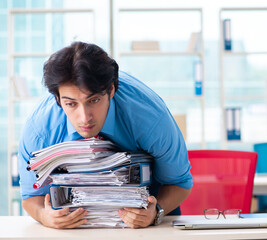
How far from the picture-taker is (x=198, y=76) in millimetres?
4238

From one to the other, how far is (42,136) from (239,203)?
97 centimetres

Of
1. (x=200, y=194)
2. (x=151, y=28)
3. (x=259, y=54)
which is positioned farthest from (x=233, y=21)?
(x=200, y=194)

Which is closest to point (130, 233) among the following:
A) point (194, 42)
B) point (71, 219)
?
point (71, 219)

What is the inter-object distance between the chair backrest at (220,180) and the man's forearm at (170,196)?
1.52ft

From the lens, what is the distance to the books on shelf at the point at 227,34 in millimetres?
4234

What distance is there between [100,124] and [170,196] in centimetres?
37

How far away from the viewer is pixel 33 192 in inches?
51.3

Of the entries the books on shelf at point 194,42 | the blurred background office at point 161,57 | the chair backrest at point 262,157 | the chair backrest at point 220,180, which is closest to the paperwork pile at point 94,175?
the chair backrest at point 220,180

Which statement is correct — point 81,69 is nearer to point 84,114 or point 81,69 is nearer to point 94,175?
point 84,114

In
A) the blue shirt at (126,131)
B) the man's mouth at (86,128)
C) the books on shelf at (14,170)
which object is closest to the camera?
the man's mouth at (86,128)

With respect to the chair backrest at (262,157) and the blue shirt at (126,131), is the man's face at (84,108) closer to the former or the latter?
the blue shirt at (126,131)

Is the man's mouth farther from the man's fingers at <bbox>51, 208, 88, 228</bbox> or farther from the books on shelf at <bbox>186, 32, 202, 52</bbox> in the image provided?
the books on shelf at <bbox>186, 32, 202, 52</bbox>

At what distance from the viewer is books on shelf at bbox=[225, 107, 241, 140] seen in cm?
414

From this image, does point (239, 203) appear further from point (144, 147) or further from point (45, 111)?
point (45, 111)
